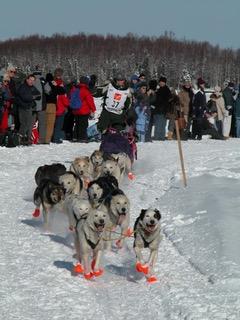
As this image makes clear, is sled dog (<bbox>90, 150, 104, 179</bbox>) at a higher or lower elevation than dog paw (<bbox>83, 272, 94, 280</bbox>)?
higher

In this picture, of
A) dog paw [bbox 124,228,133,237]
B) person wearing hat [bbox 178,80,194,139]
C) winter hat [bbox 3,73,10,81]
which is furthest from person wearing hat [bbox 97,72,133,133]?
person wearing hat [bbox 178,80,194,139]

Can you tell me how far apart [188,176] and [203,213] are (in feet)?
10.1

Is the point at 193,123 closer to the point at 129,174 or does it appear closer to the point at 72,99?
the point at 72,99

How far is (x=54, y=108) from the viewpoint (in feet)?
47.4

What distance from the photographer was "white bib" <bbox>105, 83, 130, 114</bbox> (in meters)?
11.5

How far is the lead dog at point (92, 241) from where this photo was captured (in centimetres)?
578

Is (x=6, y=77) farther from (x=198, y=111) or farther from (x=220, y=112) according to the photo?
(x=220, y=112)

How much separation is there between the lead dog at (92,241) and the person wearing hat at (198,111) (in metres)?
11.1

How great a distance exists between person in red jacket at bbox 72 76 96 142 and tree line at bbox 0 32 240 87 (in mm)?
85367

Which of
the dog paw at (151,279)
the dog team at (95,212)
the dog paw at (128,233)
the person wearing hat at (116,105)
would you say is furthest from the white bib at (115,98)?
the dog paw at (151,279)

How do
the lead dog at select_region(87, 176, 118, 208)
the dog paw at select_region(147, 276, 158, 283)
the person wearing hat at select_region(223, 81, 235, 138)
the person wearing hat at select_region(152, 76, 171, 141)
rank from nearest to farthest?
the dog paw at select_region(147, 276, 158, 283)
the lead dog at select_region(87, 176, 118, 208)
the person wearing hat at select_region(152, 76, 171, 141)
the person wearing hat at select_region(223, 81, 235, 138)

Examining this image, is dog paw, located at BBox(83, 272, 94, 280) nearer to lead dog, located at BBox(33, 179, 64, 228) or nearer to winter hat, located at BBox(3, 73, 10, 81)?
lead dog, located at BBox(33, 179, 64, 228)

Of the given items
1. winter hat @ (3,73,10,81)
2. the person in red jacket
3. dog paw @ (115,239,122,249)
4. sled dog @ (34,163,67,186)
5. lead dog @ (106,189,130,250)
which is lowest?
dog paw @ (115,239,122,249)

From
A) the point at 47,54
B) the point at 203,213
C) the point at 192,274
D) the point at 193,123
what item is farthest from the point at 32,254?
the point at 47,54
